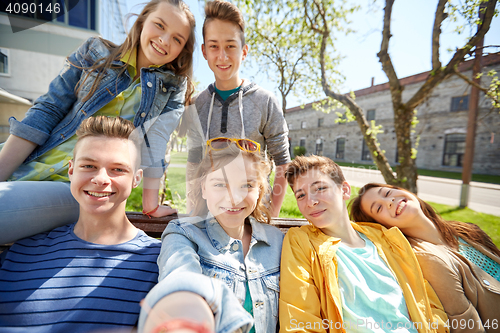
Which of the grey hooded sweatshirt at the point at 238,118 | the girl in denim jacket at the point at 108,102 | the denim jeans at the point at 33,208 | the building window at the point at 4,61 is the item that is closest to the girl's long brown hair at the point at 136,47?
the girl in denim jacket at the point at 108,102

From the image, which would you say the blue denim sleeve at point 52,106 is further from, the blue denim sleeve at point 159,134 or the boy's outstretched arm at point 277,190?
the boy's outstretched arm at point 277,190

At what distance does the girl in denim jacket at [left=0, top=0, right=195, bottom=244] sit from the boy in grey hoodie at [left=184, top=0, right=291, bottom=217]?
22cm

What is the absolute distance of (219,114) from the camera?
2.10 metres

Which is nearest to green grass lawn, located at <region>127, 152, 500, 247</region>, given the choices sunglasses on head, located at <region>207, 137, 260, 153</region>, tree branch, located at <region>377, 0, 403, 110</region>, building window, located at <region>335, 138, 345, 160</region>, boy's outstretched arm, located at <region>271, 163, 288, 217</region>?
boy's outstretched arm, located at <region>271, 163, 288, 217</region>

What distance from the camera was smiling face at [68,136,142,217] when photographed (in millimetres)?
1265

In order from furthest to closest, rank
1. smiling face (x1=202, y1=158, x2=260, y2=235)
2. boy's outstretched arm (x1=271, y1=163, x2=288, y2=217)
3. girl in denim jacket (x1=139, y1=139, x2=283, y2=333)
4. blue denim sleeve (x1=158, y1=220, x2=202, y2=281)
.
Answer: boy's outstretched arm (x1=271, y1=163, x2=288, y2=217), smiling face (x1=202, y1=158, x2=260, y2=235), blue denim sleeve (x1=158, y1=220, x2=202, y2=281), girl in denim jacket (x1=139, y1=139, x2=283, y2=333)

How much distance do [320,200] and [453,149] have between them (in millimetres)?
21874

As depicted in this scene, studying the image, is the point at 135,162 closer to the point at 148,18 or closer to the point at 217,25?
the point at 148,18

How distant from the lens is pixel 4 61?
293 inches

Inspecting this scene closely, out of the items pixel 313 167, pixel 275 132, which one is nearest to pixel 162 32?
pixel 275 132

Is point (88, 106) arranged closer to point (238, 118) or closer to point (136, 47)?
point (136, 47)

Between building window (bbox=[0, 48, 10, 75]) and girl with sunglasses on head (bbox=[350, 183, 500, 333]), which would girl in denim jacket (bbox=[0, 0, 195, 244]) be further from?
building window (bbox=[0, 48, 10, 75])

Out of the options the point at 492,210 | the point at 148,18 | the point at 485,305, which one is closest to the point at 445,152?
the point at 492,210

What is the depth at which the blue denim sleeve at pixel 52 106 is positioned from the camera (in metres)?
1.51
